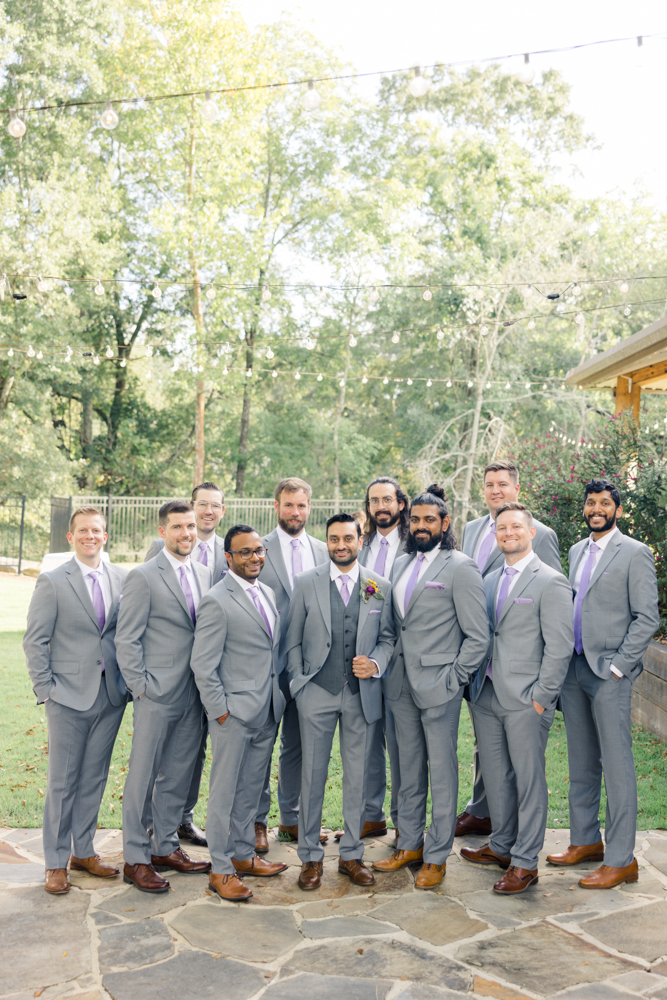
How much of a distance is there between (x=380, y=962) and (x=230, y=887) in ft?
3.18

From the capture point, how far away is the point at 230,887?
440 cm

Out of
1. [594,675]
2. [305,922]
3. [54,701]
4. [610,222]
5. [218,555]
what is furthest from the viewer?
[610,222]

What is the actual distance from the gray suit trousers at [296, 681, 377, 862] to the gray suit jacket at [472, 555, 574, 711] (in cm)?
84

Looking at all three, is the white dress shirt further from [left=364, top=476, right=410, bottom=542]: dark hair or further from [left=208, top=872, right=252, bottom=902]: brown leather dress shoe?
[left=208, top=872, right=252, bottom=902]: brown leather dress shoe

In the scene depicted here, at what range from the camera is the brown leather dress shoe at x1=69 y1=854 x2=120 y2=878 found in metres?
4.64

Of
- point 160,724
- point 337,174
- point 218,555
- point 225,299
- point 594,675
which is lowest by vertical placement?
point 160,724

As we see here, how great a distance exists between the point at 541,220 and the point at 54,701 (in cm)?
2165

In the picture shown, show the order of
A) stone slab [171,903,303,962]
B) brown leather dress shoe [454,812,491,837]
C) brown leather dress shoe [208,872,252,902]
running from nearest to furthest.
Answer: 1. stone slab [171,903,303,962]
2. brown leather dress shoe [208,872,252,902]
3. brown leather dress shoe [454,812,491,837]

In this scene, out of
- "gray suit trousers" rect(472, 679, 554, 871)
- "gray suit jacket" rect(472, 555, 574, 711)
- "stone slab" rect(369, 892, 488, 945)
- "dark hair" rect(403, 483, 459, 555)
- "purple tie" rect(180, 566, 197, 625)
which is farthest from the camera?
"dark hair" rect(403, 483, 459, 555)

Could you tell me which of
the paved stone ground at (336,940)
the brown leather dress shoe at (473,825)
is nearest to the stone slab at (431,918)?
the paved stone ground at (336,940)

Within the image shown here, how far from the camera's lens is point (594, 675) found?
478cm

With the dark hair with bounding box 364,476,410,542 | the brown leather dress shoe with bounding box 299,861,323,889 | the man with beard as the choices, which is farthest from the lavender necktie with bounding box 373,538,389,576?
the brown leather dress shoe with bounding box 299,861,323,889

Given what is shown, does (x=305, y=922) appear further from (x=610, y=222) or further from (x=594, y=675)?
(x=610, y=222)

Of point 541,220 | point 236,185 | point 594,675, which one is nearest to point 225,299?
point 236,185
